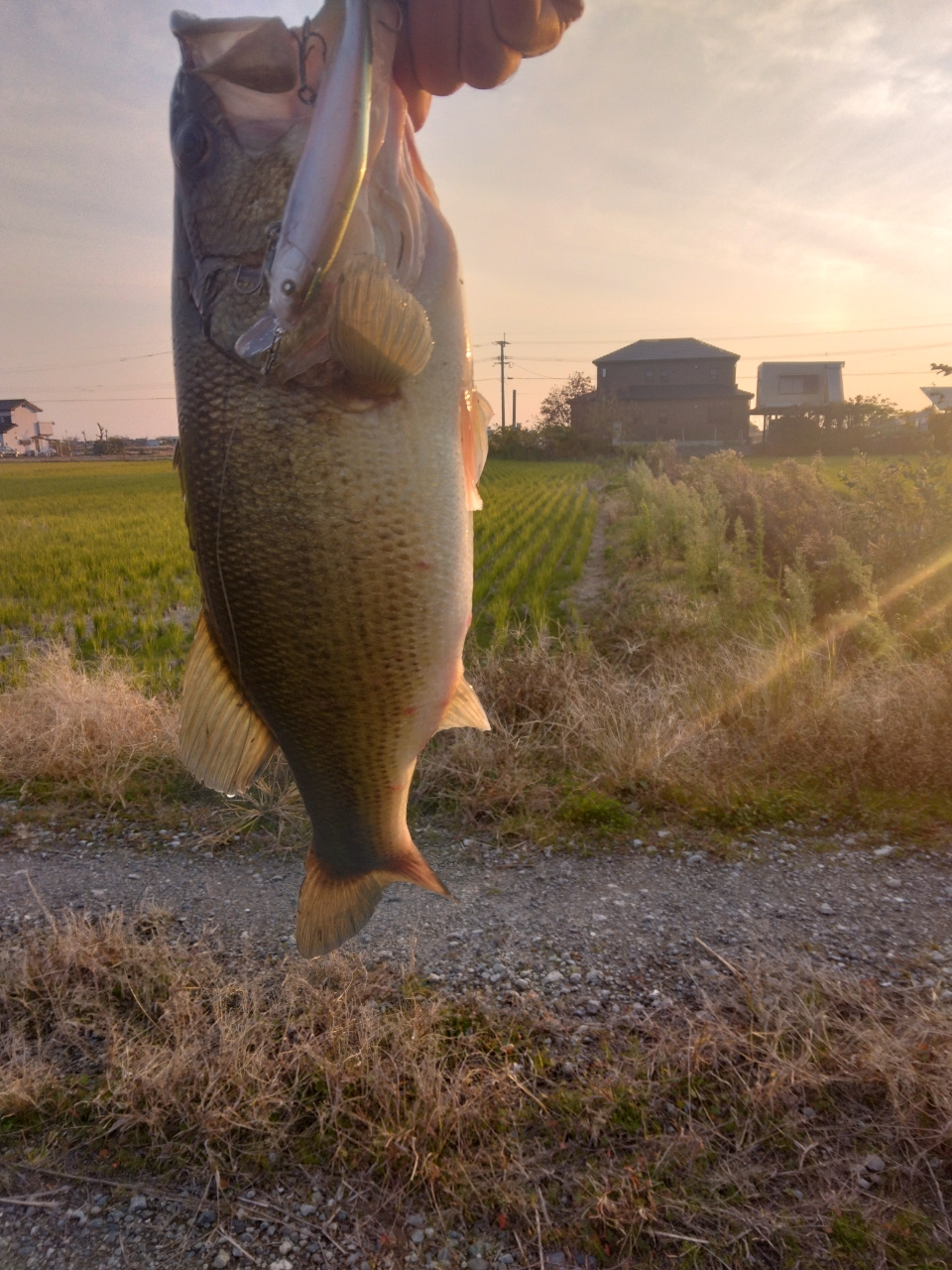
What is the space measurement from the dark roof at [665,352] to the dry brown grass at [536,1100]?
60.0m

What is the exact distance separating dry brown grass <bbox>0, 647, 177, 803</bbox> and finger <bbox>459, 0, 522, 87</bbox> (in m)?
5.27

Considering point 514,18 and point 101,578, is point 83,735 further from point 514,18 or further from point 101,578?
point 101,578

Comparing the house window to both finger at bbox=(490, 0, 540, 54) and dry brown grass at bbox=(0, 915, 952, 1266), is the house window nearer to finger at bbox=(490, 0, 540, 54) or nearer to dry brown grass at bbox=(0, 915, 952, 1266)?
dry brown grass at bbox=(0, 915, 952, 1266)

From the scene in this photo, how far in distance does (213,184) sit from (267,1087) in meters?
2.97

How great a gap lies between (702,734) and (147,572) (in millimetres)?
11615

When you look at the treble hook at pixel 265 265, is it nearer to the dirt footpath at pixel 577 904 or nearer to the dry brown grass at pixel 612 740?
the dirt footpath at pixel 577 904

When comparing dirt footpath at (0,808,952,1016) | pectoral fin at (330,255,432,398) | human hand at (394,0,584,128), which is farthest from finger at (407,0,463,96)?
dirt footpath at (0,808,952,1016)

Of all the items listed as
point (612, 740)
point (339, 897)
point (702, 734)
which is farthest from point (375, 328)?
point (702, 734)

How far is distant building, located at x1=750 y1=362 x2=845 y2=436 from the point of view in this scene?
61.3 m

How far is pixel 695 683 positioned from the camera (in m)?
6.39

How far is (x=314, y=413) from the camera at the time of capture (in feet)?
4.09

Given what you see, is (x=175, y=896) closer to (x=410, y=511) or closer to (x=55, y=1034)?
(x=55, y=1034)

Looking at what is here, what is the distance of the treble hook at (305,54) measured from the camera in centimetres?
112

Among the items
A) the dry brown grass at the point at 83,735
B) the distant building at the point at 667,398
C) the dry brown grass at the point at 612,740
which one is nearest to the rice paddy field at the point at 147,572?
the dry brown grass at the point at 83,735
